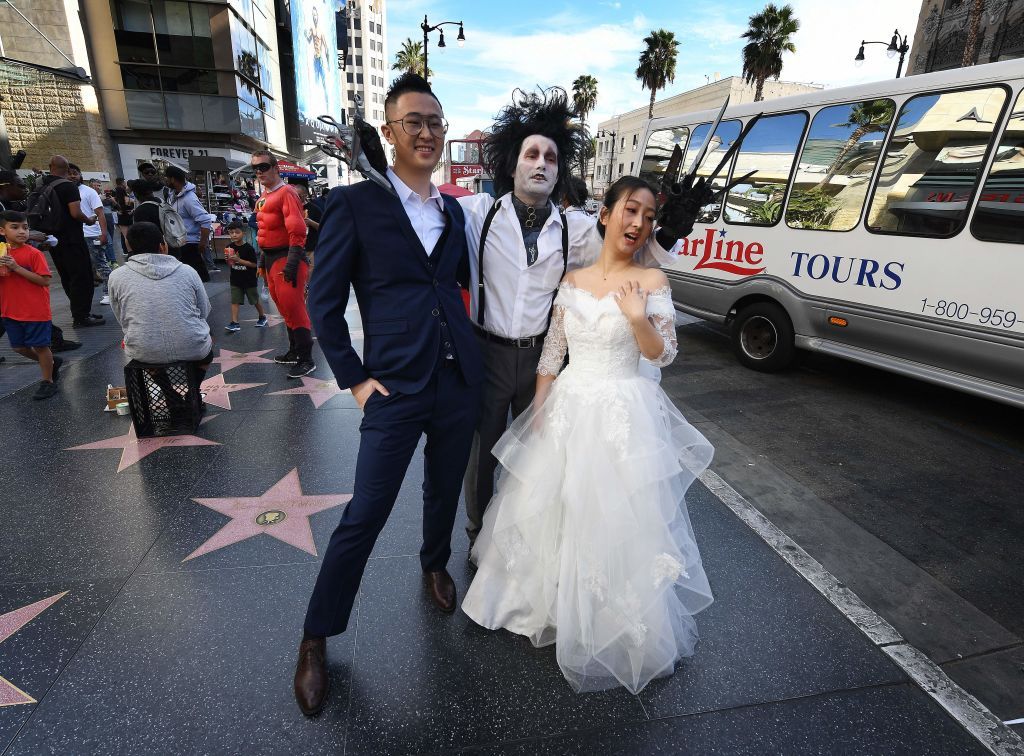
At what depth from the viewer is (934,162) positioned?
4828 mm

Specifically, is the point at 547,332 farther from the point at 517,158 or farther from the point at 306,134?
the point at 306,134

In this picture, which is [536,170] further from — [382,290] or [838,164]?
[838,164]

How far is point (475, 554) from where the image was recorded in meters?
2.57

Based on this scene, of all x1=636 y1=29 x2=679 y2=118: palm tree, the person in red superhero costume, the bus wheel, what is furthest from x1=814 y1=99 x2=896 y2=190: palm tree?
x1=636 y1=29 x2=679 y2=118: palm tree

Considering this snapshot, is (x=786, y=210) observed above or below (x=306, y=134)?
below

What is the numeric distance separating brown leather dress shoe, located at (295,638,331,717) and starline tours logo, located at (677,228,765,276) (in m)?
5.48

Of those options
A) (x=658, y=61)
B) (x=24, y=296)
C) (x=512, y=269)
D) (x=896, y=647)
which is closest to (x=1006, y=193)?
(x=896, y=647)

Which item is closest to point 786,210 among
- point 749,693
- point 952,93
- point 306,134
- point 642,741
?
point 952,93

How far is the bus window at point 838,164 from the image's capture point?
524cm

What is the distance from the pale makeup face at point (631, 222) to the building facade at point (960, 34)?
794 inches

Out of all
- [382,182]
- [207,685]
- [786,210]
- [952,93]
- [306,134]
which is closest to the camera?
[382,182]

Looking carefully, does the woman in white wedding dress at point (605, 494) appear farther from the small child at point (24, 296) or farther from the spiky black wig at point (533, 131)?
the small child at point (24, 296)

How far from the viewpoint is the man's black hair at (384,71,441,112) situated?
199 centimetres

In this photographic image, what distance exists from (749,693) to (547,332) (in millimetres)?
1675
